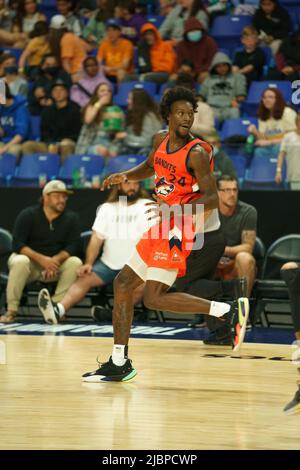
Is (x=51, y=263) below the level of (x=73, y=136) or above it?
below

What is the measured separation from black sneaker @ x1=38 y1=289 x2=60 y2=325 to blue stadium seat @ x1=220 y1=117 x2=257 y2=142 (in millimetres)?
3120

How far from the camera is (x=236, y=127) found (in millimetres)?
12148

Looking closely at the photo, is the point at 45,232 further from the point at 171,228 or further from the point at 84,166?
the point at 171,228

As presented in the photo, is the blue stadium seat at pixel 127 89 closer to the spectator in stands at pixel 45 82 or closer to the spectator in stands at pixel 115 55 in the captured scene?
the spectator in stands at pixel 115 55

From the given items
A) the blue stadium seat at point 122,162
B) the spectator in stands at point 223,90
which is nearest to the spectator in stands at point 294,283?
the blue stadium seat at point 122,162

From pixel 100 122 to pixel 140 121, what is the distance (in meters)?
0.61

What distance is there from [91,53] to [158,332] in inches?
261

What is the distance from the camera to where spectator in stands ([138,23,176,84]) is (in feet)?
45.5

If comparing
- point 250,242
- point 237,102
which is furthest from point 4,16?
point 250,242

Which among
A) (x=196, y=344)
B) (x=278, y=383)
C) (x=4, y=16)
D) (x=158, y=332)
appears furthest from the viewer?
(x=4, y=16)

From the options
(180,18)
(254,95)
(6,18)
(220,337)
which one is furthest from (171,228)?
(6,18)

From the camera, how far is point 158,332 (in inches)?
385
